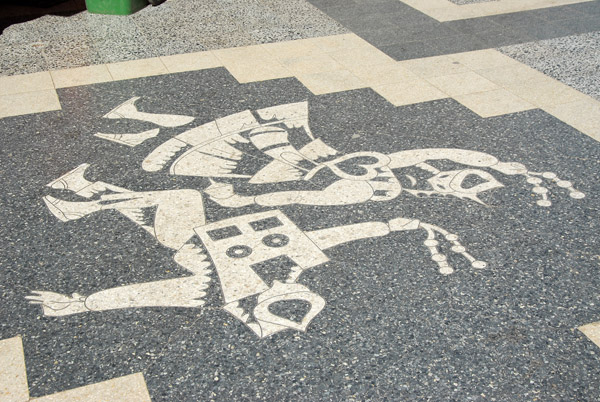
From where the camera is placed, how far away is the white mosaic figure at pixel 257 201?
358cm

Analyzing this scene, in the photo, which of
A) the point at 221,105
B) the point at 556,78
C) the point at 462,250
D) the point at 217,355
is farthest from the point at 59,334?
the point at 556,78

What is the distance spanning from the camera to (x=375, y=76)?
21.2ft

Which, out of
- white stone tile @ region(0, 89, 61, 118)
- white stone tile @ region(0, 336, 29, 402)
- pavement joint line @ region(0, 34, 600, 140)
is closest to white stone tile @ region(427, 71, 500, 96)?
pavement joint line @ region(0, 34, 600, 140)

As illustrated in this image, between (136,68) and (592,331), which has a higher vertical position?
(592,331)

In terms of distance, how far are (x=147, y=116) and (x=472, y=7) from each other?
5017mm

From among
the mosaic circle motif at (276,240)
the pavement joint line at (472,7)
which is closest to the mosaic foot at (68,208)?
the mosaic circle motif at (276,240)

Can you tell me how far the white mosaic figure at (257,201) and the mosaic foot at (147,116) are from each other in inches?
1.6

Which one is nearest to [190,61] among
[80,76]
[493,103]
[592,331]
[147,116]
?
[80,76]

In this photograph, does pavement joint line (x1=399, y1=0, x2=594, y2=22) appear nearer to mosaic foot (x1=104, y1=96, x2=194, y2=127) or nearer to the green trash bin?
the green trash bin

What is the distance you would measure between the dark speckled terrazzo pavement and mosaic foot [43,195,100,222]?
0.17 feet

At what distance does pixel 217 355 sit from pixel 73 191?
2045mm

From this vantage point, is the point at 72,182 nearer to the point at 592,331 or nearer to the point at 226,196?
the point at 226,196

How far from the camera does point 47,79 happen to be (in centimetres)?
638

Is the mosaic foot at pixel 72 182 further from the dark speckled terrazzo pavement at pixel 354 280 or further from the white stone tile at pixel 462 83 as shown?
the white stone tile at pixel 462 83
